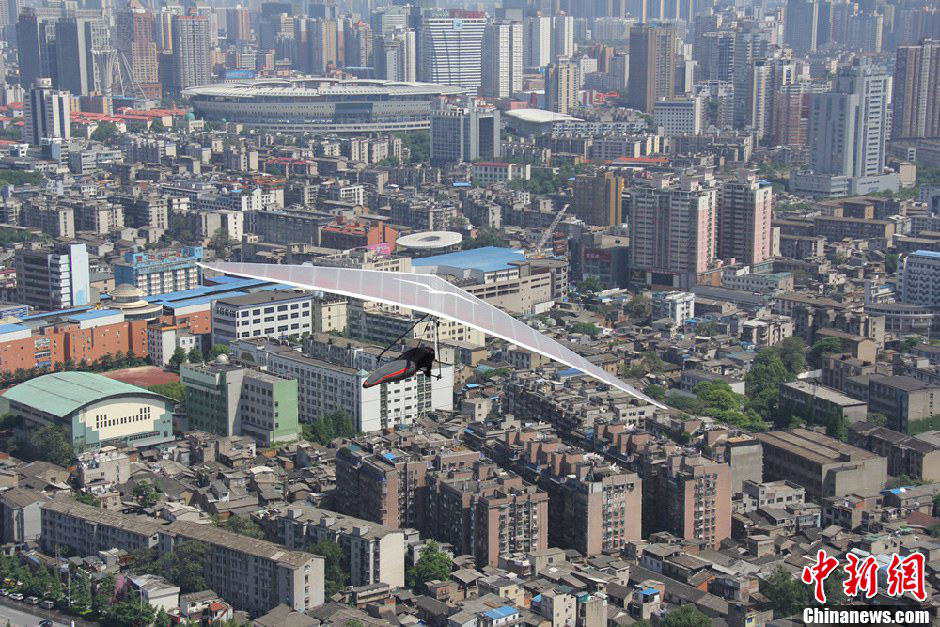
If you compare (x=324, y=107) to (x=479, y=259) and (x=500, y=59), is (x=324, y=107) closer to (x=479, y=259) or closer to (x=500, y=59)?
(x=500, y=59)

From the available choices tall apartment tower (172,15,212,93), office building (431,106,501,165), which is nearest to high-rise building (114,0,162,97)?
tall apartment tower (172,15,212,93)

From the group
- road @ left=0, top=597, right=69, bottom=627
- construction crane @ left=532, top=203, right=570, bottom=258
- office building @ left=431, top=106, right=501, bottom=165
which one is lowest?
road @ left=0, top=597, right=69, bottom=627

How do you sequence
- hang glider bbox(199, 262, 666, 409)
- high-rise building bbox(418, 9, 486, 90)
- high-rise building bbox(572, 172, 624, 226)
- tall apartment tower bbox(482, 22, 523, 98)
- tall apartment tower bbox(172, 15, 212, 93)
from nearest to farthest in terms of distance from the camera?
hang glider bbox(199, 262, 666, 409)
high-rise building bbox(572, 172, 624, 226)
tall apartment tower bbox(172, 15, 212, 93)
tall apartment tower bbox(482, 22, 523, 98)
high-rise building bbox(418, 9, 486, 90)

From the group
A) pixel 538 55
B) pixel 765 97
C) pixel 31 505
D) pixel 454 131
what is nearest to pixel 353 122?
pixel 454 131

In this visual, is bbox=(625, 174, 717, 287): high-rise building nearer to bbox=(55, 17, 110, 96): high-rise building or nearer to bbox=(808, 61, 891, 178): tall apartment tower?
bbox=(808, 61, 891, 178): tall apartment tower

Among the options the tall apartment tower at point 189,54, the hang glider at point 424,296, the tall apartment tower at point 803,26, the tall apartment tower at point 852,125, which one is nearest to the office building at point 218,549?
the hang glider at point 424,296

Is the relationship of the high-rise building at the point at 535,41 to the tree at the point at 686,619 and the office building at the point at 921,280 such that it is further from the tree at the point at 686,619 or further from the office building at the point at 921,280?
the tree at the point at 686,619

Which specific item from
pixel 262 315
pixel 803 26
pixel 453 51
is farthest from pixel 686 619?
pixel 803 26
